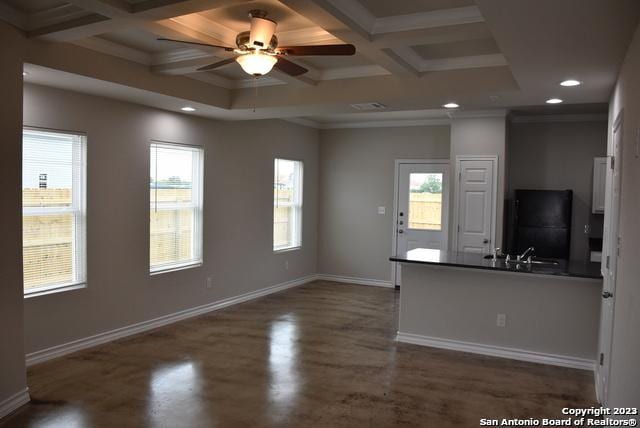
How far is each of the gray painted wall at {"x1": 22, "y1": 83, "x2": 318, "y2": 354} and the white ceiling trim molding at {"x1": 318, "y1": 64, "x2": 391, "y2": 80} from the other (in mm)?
1789

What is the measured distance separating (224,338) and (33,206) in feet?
6.98

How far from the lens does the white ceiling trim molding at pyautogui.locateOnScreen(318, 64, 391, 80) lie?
487cm

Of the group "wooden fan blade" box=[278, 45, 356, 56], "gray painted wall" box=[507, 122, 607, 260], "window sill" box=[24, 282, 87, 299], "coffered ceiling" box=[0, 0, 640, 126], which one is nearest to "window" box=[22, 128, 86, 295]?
"window sill" box=[24, 282, 87, 299]

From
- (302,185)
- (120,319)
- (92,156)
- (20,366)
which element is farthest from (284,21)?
(302,185)

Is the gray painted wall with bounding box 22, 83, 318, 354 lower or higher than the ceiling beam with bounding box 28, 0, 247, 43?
lower

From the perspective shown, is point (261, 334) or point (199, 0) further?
point (261, 334)

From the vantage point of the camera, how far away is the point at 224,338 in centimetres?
520

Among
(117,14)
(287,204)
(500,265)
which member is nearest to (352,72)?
(500,265)

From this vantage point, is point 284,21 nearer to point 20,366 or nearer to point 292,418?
point 292,418

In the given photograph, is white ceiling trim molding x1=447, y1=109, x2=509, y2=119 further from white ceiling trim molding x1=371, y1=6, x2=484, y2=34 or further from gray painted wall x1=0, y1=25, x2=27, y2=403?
gray painted wall x1=0, y1=25, x2=27, y2=403

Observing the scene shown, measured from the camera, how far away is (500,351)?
4816 mm

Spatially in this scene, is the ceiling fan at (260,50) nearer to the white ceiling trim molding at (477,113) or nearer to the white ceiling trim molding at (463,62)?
the white ceiling trim molding at (463,62)

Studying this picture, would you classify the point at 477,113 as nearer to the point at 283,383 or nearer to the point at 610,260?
the point at 610,260

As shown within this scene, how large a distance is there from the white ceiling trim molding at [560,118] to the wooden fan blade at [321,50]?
Answer: 418cm
